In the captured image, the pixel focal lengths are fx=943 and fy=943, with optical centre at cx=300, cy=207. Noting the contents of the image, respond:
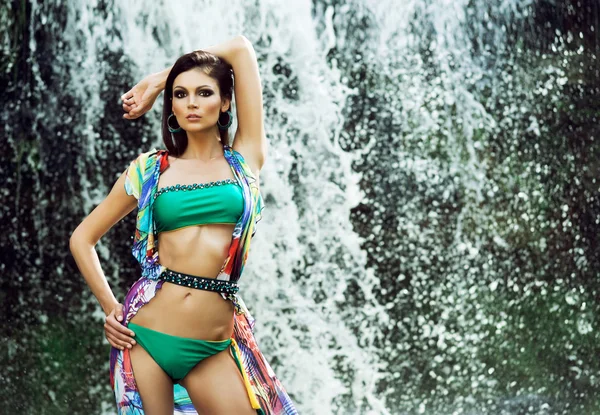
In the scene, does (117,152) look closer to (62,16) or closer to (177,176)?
(62,16)

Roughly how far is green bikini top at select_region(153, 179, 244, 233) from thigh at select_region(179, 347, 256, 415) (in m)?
0.37

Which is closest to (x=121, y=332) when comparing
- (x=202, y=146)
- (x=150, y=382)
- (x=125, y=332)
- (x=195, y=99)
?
(x=125, y=332)

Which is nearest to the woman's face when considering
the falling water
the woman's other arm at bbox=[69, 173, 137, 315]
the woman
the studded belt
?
the woman

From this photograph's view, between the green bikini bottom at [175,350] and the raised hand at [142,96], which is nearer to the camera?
the green bikini bottom at [175,350]

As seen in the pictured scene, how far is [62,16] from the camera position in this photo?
20.4 ft

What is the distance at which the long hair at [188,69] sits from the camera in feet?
8.77

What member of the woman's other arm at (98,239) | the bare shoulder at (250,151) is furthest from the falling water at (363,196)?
the woman's other arm at (98,239)

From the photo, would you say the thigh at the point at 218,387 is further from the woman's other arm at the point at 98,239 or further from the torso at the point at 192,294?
the woman's other arm at the point at 98,239

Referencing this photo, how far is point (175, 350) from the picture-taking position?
99.0 inches

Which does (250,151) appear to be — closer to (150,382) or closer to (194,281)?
(194,281)

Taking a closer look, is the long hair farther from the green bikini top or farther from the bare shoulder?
the green bikini top

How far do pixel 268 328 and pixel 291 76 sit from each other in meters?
1.63

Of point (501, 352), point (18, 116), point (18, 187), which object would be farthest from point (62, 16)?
point (501, 352)

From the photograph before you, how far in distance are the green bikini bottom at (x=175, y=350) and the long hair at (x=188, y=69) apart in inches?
21.1
